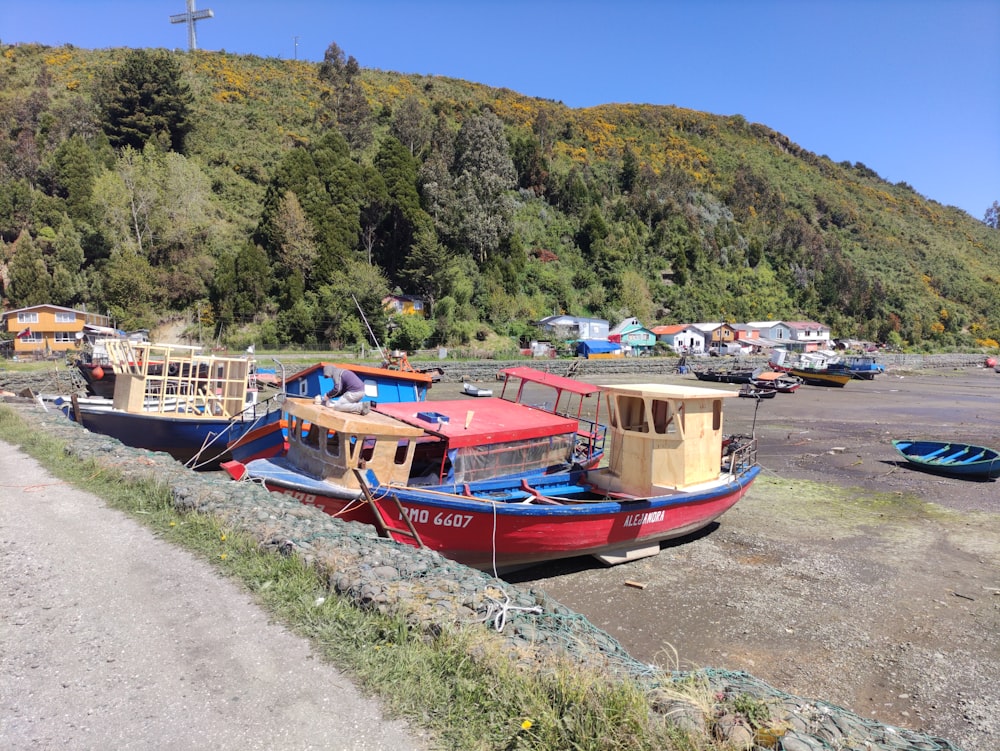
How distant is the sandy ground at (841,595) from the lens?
7551 millimetres

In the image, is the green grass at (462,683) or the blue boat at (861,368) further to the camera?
the blue boat at (861,368)

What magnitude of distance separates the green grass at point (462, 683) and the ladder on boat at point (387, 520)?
2873mm

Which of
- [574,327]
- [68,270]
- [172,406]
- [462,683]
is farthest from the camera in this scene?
[574,327]

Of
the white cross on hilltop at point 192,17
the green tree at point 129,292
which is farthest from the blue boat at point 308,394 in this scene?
the white cross on hilltop at point 192,17

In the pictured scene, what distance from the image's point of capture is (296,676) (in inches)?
184

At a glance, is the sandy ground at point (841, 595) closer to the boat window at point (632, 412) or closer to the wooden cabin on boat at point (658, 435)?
the wooden cabin on boat at point (658, 435)

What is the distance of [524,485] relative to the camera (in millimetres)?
11320

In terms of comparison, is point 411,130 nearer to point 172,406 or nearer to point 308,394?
point 172,406

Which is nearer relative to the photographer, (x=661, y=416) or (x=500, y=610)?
(x=500, y=610)

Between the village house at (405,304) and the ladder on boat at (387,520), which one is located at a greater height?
the village house at (405,304)

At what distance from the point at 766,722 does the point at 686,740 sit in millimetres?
703

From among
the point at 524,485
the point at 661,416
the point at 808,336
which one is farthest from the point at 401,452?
the point at 808,336

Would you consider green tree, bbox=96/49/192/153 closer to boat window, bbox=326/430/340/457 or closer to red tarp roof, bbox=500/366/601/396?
red tarp roof, bbox=500/366/601/396

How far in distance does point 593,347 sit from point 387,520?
42791 millimetres
